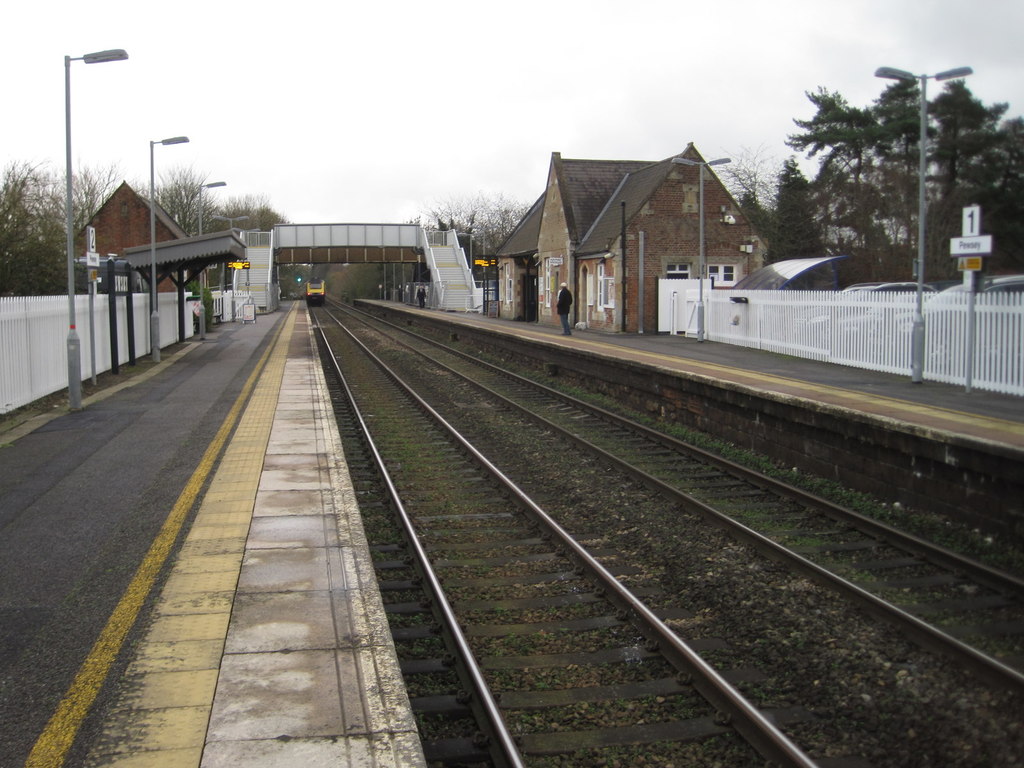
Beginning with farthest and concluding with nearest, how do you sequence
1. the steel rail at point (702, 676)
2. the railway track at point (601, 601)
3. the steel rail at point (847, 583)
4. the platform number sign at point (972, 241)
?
the platform number sign at point (972, 241) → the steel rail at point (847, 583) → the railway track at point (601, 601) → the steel rail at point (702, 676)

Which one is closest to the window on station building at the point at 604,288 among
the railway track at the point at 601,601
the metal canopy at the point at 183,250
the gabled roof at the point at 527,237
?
the gabled roof at the point at 527,237

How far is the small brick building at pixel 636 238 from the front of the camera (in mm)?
31562

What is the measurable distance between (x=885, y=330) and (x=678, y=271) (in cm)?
1564

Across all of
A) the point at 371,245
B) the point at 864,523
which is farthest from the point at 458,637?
the point at 371,245

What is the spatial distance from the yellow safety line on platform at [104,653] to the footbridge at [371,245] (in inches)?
2506

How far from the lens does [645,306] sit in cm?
3156

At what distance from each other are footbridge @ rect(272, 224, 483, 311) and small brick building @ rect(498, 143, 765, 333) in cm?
3389

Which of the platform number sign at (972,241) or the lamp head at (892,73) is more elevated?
the lamp head at (892,73)

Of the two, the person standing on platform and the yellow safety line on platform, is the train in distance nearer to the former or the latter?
the person standing on platform

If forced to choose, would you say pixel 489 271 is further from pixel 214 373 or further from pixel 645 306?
pixel 214 373

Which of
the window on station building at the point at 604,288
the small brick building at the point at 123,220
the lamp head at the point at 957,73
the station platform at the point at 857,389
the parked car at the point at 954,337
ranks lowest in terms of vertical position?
the station platform at the point at 857,389

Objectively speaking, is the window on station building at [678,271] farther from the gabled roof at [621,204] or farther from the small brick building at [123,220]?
the small brick building at [123,220]

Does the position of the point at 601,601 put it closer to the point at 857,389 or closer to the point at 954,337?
the point at 857,389

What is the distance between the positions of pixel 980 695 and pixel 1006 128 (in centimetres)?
2260
